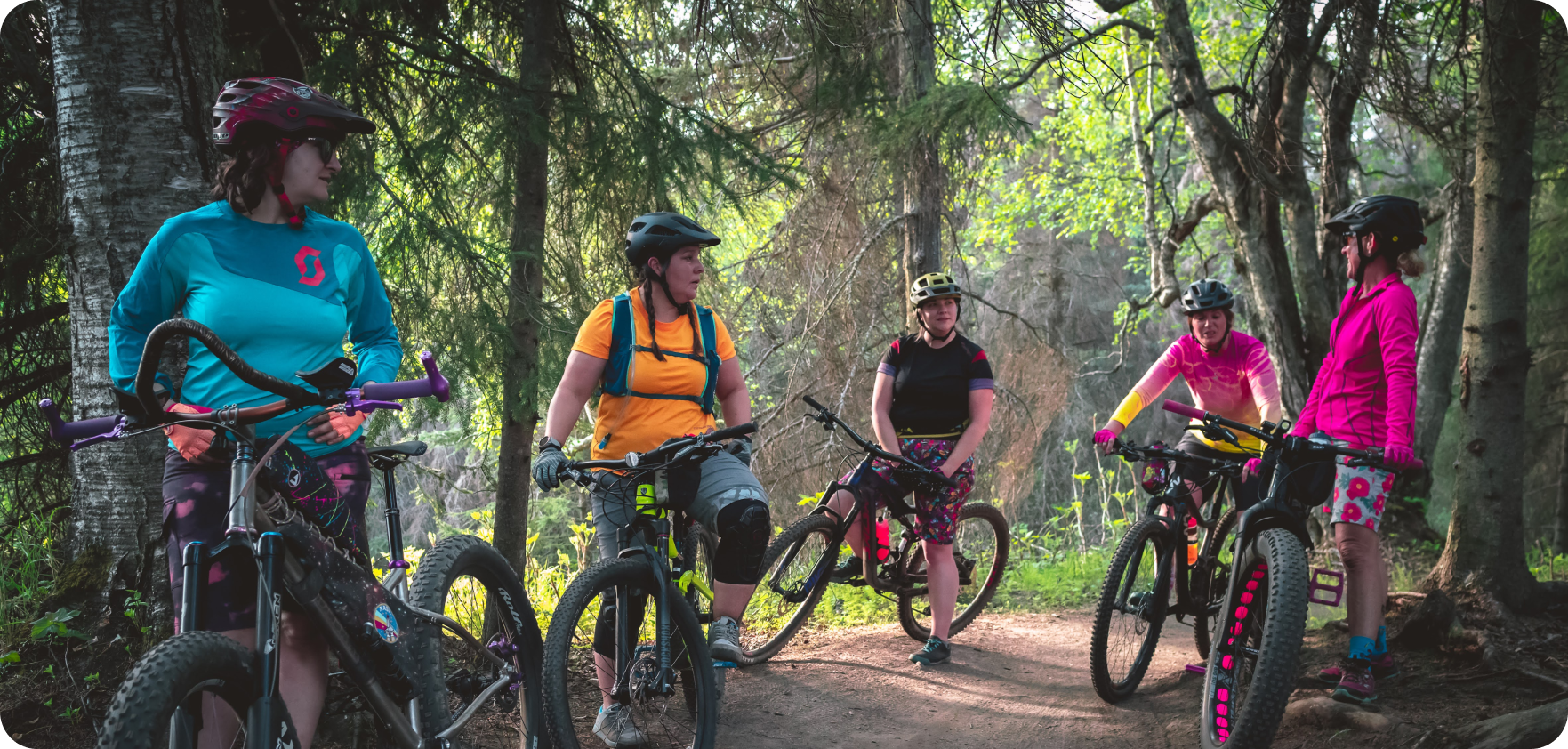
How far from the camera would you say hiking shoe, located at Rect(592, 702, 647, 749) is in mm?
3252

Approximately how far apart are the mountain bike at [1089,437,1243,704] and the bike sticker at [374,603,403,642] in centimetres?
302

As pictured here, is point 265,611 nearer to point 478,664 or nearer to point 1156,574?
point 478,664

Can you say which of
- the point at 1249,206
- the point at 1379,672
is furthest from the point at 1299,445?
the point at 1249,206

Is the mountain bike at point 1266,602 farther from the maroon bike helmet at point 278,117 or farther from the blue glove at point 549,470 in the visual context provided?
the maroon bike helmet at point 278,117

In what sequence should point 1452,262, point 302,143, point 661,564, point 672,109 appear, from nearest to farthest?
point 302,143
point 661,564
point 672,109
point 1452,262

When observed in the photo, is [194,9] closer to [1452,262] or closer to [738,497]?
[738,497]

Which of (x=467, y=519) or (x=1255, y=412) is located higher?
(x=1255, y=412)

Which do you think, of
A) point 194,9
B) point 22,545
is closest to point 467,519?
point 22,545

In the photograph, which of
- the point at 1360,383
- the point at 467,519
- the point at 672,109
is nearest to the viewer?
→ the point at 1360,383

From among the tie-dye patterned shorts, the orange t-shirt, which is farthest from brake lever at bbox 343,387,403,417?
the orange t-shirt

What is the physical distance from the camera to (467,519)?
58.0ft

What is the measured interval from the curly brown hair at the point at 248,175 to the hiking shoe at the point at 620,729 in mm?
1987

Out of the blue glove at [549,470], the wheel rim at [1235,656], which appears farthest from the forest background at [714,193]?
the wheel rim at [1235,656]

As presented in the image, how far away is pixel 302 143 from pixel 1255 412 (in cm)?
473
